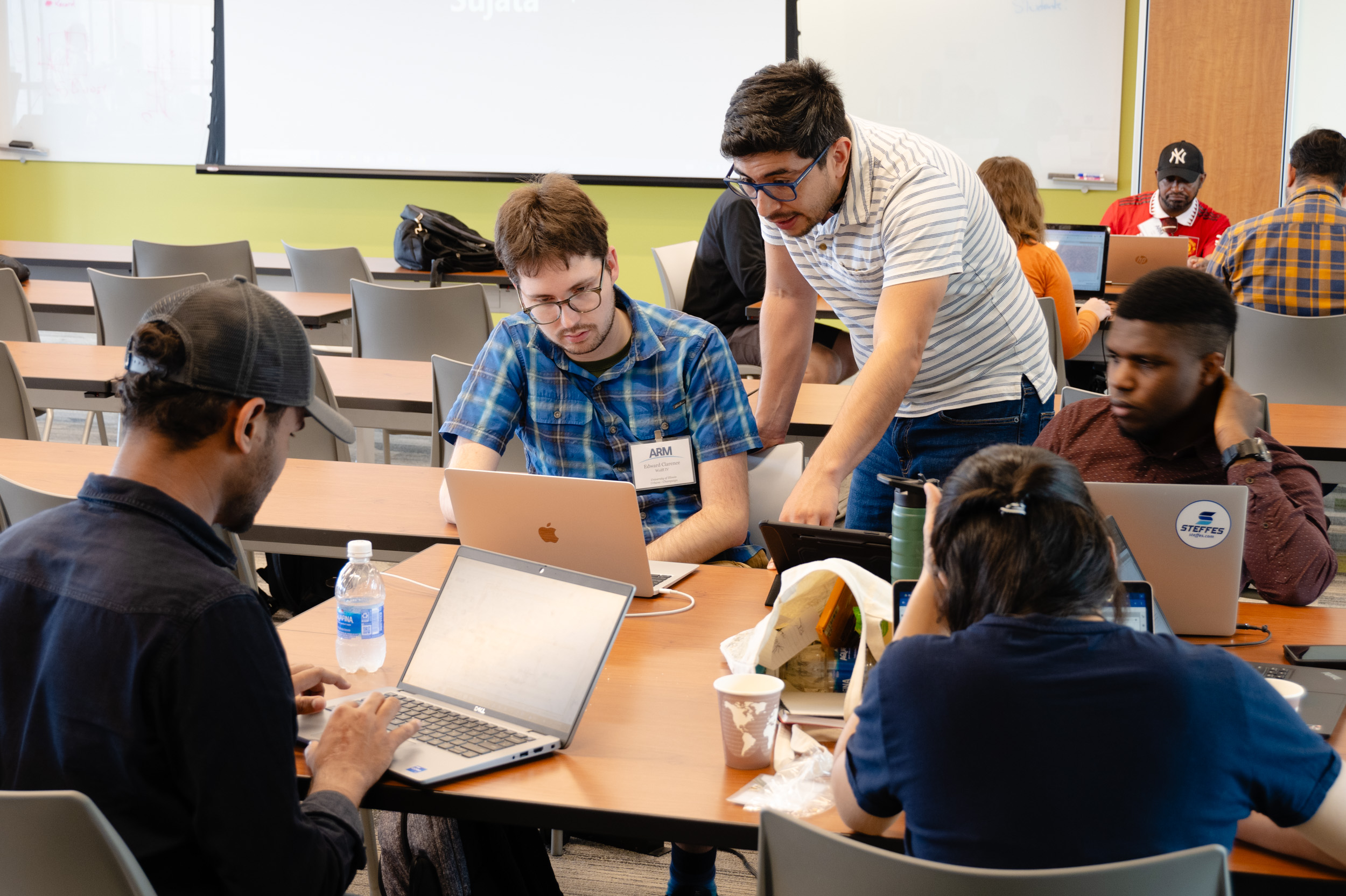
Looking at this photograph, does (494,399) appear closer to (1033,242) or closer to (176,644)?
(176,644)

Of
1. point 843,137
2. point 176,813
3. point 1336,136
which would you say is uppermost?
point 1336,136

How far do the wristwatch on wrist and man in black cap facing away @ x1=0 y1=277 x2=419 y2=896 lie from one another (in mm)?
1398

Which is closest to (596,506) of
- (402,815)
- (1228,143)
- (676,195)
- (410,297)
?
(402,815)

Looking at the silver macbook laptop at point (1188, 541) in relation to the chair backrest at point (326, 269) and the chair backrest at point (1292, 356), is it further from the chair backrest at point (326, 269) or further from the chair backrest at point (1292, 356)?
the chair backrest at point (326, 269)

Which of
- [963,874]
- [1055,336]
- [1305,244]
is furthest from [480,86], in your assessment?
[963,874]

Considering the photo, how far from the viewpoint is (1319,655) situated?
1.50 metres

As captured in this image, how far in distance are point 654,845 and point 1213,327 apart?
143 cm

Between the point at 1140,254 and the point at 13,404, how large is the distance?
462 cm

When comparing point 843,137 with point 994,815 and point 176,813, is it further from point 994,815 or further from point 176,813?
point 176,813

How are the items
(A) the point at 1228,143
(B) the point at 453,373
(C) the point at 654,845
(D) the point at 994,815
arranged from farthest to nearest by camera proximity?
(A) the point at 1228,143 → (B) the point at 453,373 → (C) the point at 654,845 → (D) the point at 994,815

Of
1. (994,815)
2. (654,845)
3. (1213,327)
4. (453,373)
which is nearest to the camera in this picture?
(994,815)

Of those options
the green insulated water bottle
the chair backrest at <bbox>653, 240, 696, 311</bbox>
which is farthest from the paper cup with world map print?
the chair backrest at <bbox>653, 240, 696, 311</bbox>

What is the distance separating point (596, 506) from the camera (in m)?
1.63

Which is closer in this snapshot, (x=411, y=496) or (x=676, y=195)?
(x=411, y=496)
